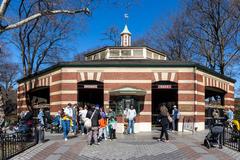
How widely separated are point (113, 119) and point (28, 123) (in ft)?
14.7

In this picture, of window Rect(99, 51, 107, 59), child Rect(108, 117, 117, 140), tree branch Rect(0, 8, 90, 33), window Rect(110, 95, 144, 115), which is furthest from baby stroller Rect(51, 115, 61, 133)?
tree branch Rect(0, 8, 90, 33)

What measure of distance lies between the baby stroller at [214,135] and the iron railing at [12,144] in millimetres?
7880

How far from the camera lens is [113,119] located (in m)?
19.3

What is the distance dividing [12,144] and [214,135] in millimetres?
8616

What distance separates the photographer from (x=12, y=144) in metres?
14.4

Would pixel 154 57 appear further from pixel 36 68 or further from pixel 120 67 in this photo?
pixel 36 68

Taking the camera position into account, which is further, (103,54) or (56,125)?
(103,54)

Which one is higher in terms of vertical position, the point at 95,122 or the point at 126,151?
the point at 95,122

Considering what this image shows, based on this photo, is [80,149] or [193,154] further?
[80,149]

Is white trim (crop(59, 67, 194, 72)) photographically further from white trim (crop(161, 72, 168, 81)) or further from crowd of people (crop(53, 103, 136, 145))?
crowd of people (crop(53, 103, 136, 145))

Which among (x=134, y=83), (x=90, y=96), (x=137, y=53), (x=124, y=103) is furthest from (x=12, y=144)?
(x=137, y=53)

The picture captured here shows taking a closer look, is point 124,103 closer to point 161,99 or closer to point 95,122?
point 95,122

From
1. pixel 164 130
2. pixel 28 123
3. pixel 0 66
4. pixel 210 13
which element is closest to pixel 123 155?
pixel 164 130

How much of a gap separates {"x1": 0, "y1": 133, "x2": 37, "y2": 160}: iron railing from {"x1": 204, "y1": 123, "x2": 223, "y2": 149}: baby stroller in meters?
7.88
